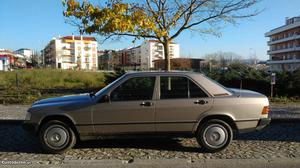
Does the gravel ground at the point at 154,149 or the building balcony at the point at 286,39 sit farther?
the building balcony at the point at 286,39

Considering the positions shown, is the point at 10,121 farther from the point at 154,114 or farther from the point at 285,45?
the point at 285,45

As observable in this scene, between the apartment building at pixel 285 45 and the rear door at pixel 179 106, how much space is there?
7522 cm

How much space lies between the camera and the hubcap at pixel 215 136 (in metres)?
6.12

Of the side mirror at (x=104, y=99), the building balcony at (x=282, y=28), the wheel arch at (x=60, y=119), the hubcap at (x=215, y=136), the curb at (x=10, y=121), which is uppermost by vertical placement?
the building balcony at (x=282, y=28)

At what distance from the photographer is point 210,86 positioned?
20.4 feet

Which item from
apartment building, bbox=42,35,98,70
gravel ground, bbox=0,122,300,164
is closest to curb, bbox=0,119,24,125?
gravel ground, bbox=0,122,300,164

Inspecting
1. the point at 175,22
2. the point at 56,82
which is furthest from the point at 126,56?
the point at 175,22

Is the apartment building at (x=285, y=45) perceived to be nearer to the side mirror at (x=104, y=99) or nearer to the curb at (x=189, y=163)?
the curb at (x=189, y=163)

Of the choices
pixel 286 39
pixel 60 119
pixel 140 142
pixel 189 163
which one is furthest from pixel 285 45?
pixel 60 119

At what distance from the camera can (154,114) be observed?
6.04 meters

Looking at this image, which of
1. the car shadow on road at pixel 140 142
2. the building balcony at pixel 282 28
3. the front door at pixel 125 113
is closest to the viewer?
the front door at pixel 125 113

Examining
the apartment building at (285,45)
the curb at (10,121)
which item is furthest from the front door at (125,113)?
the apartment building at (285,45)

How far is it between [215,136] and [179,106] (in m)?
0.94

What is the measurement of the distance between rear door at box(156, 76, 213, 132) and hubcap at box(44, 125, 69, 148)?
184cm
